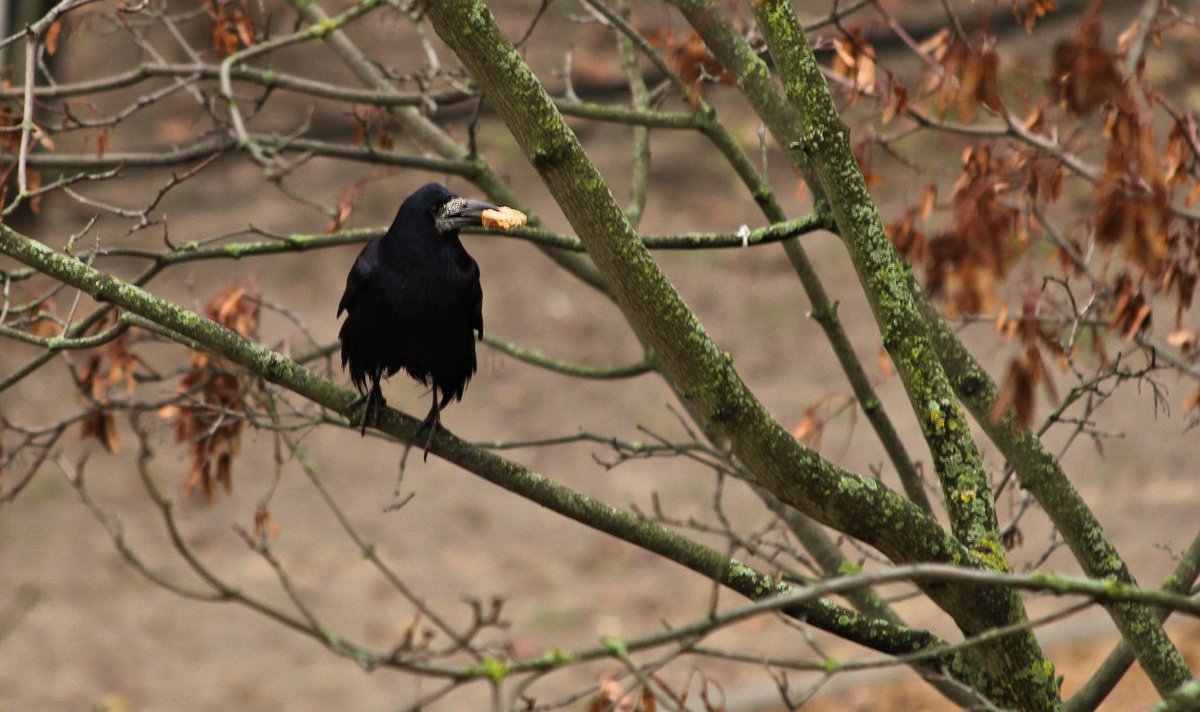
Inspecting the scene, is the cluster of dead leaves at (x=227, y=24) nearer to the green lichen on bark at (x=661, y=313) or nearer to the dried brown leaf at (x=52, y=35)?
the dried brown leaf at (x=52, y=35)

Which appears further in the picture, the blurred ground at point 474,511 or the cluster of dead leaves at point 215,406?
the blurred ground at point 474,511

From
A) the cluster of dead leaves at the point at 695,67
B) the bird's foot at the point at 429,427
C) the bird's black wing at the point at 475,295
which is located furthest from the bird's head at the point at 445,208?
the cluster of dead leaves at the point at 695,67

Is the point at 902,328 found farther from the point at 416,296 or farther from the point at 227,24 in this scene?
the point at 227,24

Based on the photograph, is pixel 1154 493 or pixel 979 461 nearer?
pixel 979 461

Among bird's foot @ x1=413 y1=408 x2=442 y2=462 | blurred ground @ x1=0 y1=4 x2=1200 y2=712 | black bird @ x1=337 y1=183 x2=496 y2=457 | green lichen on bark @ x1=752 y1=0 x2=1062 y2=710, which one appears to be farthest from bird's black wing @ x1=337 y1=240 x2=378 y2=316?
blurred ground @ x1=0 y1=4 x2=1200 y2=712

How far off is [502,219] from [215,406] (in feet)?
3.39

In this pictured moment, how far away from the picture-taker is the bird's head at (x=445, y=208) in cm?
347

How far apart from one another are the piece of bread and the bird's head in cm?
16

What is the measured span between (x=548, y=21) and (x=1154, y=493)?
7.67 m

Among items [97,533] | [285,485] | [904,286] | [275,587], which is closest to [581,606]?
[275,587]

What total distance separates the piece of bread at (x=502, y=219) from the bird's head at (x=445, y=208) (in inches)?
6.5

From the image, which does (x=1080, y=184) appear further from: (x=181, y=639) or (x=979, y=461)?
(x=979, y=461)

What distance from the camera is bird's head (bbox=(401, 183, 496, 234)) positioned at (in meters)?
3.47

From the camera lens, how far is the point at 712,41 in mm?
3242
